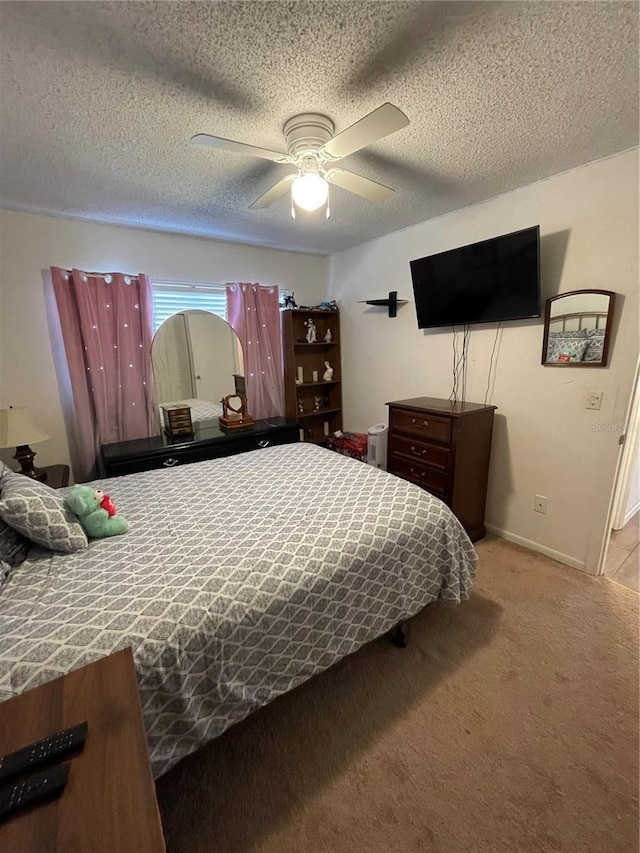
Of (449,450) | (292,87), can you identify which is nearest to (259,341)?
(449,450)

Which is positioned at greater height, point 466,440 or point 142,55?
point 142,55

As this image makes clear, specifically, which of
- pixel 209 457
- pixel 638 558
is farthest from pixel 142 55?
pixel 638 558

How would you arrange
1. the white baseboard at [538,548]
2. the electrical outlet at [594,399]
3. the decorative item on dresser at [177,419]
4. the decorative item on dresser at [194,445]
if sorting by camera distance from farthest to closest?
the decorative item on dresser at [177,419] < the decorative item on dresser at [194,445] < the white baseboard at [538,548] < the electrical outlet at [594,399]

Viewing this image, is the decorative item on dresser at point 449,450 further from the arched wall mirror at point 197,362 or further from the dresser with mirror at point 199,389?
the arched wall mirror at point 197,362

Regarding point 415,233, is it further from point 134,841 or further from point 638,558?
point 134,841

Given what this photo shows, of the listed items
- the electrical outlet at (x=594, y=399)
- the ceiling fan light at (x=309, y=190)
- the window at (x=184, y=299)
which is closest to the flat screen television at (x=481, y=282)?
the electrical outlet at (x=594, y=399)

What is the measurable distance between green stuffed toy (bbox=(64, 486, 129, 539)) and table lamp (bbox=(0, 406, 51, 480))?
87cm

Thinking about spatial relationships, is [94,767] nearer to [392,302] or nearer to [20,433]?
[20,433]

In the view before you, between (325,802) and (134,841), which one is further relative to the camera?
(325,802)

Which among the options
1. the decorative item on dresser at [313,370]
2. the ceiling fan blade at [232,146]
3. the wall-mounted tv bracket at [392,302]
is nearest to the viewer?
the ceiling fan blade at [232,146]

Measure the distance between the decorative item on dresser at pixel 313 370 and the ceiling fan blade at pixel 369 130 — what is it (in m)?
2.11

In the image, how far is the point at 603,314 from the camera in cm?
197

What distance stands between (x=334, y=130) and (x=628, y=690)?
278cm

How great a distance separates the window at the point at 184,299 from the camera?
296cm
